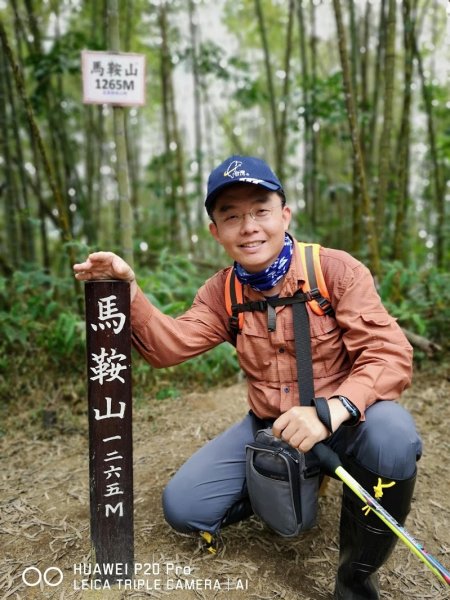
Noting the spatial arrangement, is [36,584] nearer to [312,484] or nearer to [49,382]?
[312,484]

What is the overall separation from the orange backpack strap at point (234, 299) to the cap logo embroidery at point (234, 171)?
0.43 m

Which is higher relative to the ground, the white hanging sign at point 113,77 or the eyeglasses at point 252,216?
the white hanging sign at point 113,77

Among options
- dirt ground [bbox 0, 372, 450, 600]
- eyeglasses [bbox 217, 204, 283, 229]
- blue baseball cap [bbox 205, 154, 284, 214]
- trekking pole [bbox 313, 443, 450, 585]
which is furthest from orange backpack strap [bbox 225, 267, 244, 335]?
dirt ground [bbox 0, 372, 450, 600]

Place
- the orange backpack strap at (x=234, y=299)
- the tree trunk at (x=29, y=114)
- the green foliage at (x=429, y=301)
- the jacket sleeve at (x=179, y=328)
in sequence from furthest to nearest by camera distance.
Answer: the green foliage at (x=429, y=301) → the tree trunk at (x=29, y=114) → the orange backpack strap at (x=234, y=299) → the jacket sleeve at (x=179, y=328)

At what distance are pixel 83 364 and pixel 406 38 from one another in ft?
12.2

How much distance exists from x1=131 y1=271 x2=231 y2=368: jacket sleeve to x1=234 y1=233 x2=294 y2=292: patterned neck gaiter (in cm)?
23

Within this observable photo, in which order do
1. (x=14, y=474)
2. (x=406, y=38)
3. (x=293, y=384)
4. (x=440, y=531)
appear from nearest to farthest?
(x=293, y=384), (x=440, y=531), (x=14, y=474), (x=406, y=38)

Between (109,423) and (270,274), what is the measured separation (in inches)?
31.8

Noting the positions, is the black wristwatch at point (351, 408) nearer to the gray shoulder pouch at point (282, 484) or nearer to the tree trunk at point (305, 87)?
the gray shoulder pouch at point (282, 484)

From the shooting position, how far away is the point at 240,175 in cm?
185

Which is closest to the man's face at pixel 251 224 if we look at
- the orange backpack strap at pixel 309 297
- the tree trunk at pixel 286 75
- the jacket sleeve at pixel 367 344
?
the orange backpack strap at pixel 309 297

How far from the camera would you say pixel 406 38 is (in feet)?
13.6

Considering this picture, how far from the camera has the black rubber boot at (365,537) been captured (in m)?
1.63

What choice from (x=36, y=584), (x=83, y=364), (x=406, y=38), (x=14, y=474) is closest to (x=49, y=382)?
(x=83, y=364)
